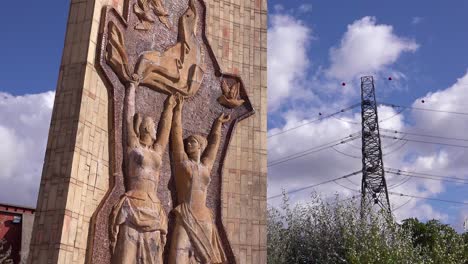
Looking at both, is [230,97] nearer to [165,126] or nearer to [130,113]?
[165,126]

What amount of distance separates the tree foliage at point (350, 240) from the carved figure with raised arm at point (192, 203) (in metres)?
8.46

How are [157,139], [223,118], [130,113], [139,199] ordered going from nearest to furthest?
[139,199]
[130,113]
[157,139]
[223,118]

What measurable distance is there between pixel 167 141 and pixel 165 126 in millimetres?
281

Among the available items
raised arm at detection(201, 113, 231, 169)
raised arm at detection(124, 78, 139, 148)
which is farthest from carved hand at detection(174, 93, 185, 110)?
raised arm at detection(124, 78, 139, 148)

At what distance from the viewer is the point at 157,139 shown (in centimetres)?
995

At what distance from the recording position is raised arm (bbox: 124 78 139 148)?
942 cm

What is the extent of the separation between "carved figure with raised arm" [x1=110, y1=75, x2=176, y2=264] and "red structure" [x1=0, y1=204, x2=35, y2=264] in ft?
45.4

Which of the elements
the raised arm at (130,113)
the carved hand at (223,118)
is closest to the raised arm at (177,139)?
the raised arm at (130,113)

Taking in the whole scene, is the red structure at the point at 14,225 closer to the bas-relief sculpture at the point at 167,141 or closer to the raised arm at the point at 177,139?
the bas-relief sculpture at the point at 167,141

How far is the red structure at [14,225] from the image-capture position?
21.6 meters

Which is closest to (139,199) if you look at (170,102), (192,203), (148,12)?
(192,203)

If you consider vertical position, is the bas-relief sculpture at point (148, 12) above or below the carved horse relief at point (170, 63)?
above

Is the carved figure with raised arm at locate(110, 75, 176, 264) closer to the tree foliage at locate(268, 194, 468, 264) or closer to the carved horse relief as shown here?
the carved horse relief

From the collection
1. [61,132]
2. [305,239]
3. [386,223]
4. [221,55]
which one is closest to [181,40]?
[221,55]
